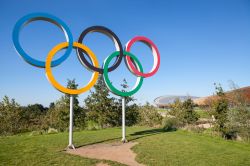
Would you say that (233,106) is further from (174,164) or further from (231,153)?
(174,164)

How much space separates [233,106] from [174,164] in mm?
8944

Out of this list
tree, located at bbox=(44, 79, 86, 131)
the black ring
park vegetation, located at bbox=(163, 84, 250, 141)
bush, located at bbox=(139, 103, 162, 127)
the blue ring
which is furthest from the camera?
bush, located at bbox=(139, 103, 162, 127)

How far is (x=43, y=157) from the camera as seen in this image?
7953mm

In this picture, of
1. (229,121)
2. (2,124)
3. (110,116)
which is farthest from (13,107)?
(229,121)

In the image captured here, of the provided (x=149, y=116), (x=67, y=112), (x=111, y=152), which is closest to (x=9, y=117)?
(x=67, y=112)

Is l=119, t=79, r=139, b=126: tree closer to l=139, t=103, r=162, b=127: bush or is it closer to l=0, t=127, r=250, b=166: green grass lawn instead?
l=139, t=103, r=162, b=127: bush

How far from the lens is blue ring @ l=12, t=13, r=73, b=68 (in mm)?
8914

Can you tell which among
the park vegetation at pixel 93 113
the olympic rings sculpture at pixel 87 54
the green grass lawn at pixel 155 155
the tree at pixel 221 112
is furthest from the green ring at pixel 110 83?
the park vegetation at pixel 93 113

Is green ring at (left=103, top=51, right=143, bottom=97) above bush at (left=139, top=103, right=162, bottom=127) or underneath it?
above

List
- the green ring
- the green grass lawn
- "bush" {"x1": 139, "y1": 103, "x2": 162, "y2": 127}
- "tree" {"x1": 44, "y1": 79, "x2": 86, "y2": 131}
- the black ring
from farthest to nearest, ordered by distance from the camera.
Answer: "bush" {"x1": 139, "y1": 103, "x2": 162, "y2": 127} < "tree" {"x1": 44, "y1": 79, "x2": 86, "y2": 131} < the green ring < the black ring < the green grass lawn

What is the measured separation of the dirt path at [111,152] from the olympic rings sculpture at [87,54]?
2575 millimetres

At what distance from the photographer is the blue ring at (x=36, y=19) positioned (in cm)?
891

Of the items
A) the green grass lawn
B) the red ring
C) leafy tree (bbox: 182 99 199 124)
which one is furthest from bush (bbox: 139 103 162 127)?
the green grass lawn

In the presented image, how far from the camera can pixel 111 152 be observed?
9.02 meters
